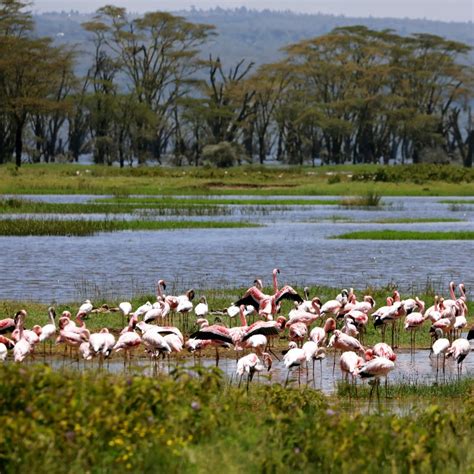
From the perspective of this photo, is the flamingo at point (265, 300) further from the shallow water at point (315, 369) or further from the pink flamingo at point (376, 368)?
the pink flamingo at point (376, 368)

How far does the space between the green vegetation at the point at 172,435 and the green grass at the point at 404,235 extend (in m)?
25.8

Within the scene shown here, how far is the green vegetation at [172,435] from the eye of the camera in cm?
774

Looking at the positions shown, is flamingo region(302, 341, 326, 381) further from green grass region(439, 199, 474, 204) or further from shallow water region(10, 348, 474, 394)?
green grass region(439, 199, 474, 204)

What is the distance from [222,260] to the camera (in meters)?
28.5

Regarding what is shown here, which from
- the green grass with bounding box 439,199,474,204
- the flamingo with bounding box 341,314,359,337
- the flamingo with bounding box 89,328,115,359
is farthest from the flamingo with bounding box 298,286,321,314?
the green grass with bounding box 439,199,474,204

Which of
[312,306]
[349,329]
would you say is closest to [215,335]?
[349,329]

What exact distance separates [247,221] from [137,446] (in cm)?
3323

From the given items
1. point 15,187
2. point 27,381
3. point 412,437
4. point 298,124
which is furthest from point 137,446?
point 298,124

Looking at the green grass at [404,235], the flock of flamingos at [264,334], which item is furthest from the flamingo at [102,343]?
the green grass at [404,235]

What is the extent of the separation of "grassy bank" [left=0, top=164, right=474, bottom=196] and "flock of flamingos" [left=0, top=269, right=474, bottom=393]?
121ft

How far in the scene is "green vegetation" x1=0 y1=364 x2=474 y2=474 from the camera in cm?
774

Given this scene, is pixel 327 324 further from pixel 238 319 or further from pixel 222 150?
pixel 222 150

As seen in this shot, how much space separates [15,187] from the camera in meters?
57.3

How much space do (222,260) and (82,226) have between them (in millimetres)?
7859
